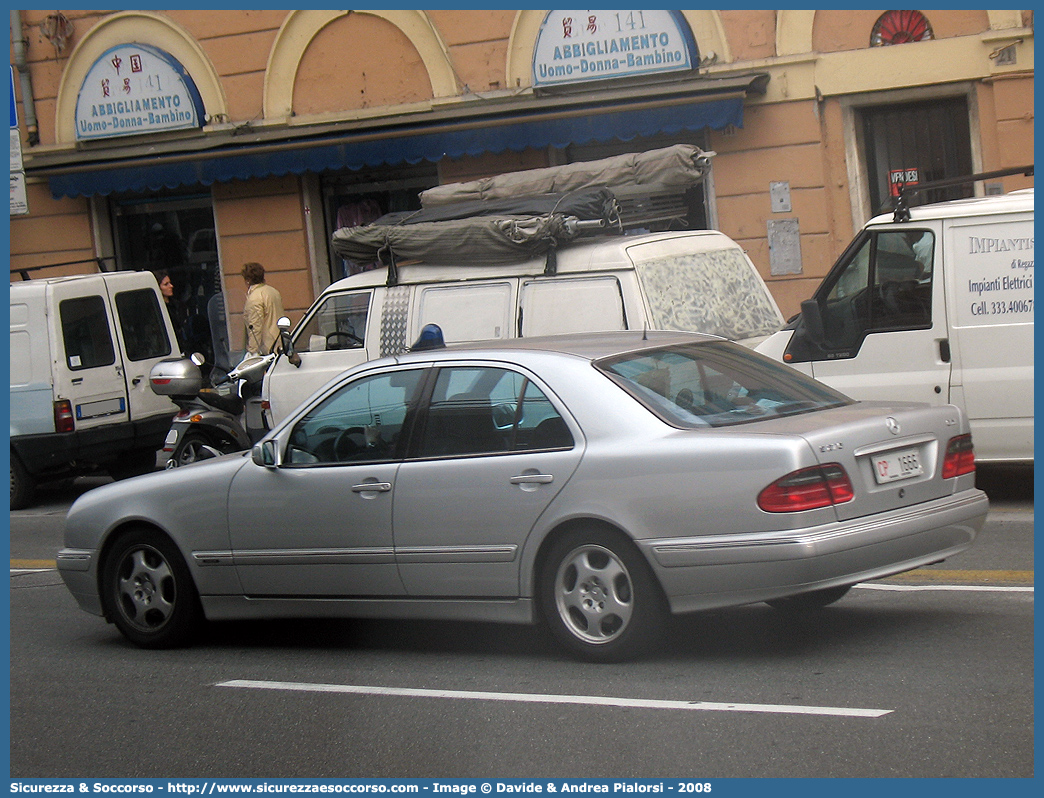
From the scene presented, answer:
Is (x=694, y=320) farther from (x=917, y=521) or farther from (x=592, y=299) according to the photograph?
(x=917, y=521)

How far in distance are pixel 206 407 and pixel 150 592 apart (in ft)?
18.4

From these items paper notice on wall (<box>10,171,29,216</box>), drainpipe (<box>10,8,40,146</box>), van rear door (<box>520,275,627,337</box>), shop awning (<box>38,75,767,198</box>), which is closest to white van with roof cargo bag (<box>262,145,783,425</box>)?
van rear door (<box>520,275,627,337</box>)

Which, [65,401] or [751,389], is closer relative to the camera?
[751,389]

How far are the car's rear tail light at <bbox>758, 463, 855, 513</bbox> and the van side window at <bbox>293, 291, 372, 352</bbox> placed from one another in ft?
18.3

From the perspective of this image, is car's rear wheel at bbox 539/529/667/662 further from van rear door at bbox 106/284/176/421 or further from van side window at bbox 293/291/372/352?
van rear door at bbox 106/284/176/421

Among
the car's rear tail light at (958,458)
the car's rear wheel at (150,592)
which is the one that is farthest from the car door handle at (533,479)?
the car's rear wheel at (150,592)

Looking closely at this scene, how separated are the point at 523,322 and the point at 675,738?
5.16 metres

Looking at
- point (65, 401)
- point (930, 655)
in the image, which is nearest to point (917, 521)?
point (930, 655)

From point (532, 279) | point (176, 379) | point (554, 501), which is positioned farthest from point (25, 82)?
point (554, 501)

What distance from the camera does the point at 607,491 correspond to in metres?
5.74

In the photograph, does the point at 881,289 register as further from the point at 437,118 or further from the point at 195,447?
the point at 437,118

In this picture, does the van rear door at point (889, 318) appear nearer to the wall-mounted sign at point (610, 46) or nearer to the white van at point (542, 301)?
the white van at point (542, 301)

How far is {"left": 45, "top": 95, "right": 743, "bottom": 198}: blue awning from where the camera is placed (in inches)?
620

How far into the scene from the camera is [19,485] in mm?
13242
